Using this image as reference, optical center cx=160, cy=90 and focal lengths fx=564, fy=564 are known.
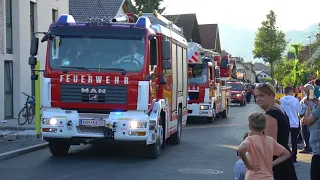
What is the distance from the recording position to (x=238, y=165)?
5840mm

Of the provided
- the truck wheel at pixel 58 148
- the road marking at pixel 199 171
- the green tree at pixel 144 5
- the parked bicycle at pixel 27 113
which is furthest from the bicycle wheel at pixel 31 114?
the green tree at pixel 144 5

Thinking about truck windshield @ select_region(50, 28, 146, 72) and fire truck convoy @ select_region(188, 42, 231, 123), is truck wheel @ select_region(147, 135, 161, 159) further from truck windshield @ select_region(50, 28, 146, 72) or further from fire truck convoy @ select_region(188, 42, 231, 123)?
fire truck convoy @ select_region(188, 42, 231, 123)

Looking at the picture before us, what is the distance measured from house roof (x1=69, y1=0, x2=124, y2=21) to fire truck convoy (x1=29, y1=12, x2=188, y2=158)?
100.0 ft

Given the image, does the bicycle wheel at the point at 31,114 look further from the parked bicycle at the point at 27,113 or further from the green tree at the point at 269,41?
the green tree at the point at 269,41

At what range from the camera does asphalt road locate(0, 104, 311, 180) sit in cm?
1040

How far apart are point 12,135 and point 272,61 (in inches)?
2890

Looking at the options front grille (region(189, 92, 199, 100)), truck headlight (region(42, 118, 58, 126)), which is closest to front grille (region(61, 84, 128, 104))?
truck headlight (region(42, 118, 58, 126))

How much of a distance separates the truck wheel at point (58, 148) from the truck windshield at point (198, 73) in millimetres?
11113

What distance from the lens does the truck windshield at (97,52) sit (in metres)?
12.0

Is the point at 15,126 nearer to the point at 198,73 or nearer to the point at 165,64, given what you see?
the point at 198,73

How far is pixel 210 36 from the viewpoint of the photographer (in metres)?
78.7

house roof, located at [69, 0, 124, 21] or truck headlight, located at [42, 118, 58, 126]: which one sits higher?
house roof, located at [69, 0, 124, 21]

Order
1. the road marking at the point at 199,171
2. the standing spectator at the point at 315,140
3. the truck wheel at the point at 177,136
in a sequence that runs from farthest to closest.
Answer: the truck wheel at the point at 177,136 < the road marking at the point at 199,171 < the standing spectator at the point at 315,140

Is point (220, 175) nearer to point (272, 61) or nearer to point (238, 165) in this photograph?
point (238, 165)
